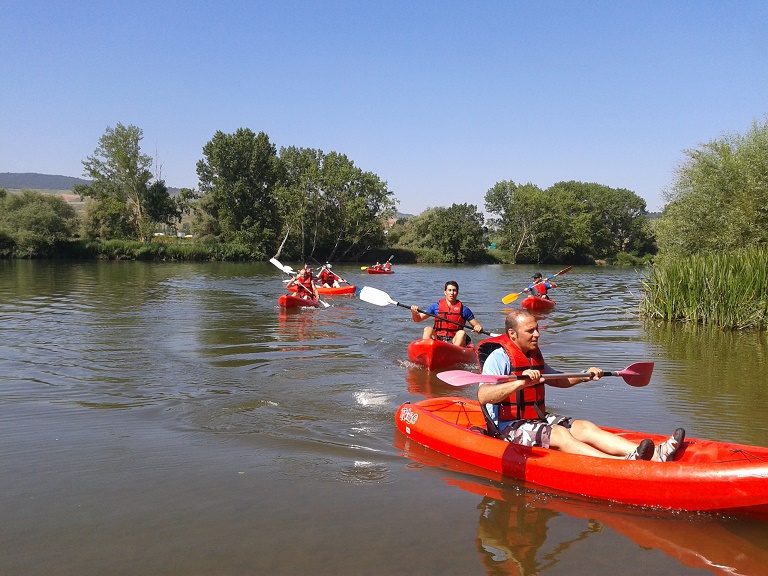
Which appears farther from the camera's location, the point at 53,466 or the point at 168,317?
the point at 168,317

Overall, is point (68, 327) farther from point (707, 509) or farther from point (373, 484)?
point (707, 509)

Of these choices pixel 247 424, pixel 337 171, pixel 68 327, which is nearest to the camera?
pixel 247 424

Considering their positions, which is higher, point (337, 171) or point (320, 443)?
point (337, 171)

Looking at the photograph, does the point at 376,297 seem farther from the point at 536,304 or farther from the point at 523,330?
the point at 536,304

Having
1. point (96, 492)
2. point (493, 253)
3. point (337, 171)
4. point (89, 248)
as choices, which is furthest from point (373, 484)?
point (493, 253)

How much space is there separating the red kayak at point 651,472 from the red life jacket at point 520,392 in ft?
0.81

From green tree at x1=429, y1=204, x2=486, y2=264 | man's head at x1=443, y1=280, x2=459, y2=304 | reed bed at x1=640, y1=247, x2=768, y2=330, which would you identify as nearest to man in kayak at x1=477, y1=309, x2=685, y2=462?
man's head at x1=443, y1=280, x2=459, y2=304

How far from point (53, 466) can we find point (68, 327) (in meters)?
8.41

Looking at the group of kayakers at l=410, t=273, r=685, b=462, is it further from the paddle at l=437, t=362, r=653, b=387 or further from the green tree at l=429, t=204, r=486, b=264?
the green tree at l=429, t=204, r=486, b=264

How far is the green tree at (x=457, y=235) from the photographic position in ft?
194

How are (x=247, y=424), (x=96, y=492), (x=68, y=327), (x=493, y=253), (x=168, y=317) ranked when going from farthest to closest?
1. (x=493, y=253)
2. (x=168, y=317)
3. (x=68, y=327)
4. (x=247, y=424)
5. (x=96, y=492)

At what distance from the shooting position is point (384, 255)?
2141 inches

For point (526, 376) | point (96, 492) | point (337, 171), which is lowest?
point (96, 492)

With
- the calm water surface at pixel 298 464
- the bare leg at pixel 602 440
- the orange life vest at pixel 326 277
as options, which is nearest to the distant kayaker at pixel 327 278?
the orange life vest at pixel 326 277
